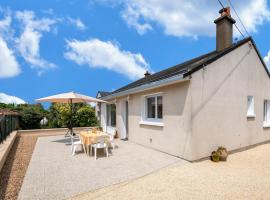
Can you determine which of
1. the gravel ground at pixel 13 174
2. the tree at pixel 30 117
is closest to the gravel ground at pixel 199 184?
the gravel ground at pixel 13 174

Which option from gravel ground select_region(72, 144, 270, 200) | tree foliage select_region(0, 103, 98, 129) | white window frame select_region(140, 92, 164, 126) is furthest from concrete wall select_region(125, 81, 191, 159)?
tree foliage select_region(0, 103, 98, 129)

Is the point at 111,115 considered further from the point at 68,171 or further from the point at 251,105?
the point at 251,105

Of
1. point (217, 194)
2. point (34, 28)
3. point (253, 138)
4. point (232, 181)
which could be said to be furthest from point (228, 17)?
point (34, 28)

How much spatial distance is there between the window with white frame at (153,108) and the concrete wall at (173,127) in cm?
42

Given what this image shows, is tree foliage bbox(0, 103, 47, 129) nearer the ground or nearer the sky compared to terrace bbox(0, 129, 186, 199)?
nearer the sky

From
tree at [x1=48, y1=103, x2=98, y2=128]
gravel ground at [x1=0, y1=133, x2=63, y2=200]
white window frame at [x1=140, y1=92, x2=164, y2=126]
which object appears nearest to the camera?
gravel ground at [x1=0, y1=133, x2=63, y2=200]

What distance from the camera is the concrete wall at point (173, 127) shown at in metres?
8.10

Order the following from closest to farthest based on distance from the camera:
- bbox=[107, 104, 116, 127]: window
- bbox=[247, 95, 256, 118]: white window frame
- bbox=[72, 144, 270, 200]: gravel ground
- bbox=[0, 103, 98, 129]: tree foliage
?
bbox=[72, 144, 270, 200]: gravel ground, bbox=[247, 95, 256, 118]: white window frame, bbox=[107, 104, 116, 127]: window, bbox=[0, 103, 98, 129]: tree foliage

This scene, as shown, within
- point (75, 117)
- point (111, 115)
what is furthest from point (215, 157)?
point (75, 117)

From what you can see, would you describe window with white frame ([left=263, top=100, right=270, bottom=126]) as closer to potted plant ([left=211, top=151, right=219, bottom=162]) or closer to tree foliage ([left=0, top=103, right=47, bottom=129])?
potted plant ([left=211, top=151, right=219, bottom=162])

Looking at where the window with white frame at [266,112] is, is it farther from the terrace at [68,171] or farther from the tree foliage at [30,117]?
the tree foliage at [30,117]

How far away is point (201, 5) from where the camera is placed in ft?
28.6

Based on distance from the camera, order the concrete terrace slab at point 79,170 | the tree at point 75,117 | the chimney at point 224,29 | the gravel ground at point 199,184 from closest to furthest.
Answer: the gravel ground at point 199,184 < the concrete terrace slab at point 79,170 < the chimney at point 224,29 < the tree at point 75,117

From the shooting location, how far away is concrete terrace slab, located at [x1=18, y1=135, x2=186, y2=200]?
16.9 feet
